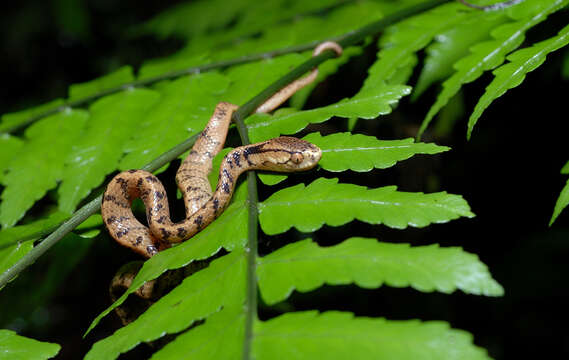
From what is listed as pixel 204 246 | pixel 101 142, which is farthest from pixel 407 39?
pixel 101 142

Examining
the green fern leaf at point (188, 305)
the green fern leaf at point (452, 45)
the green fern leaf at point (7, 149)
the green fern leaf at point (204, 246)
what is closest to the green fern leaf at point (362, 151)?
the green fern leaf at point (204, 246)

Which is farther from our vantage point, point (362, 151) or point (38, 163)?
point (38, 163)

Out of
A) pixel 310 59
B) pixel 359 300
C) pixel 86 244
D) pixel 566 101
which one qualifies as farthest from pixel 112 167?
pixel 566 101

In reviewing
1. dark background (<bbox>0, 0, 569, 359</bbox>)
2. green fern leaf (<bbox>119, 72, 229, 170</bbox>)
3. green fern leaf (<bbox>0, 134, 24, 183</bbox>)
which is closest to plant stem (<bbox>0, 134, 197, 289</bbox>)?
green fern leaf (<bbox>119, 72, 229, 170</bbox>)

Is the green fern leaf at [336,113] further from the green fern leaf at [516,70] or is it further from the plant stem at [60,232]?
the plant stem at [60,232]

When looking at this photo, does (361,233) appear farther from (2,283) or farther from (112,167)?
(2,283)

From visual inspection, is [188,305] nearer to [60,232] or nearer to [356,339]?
[356,339]

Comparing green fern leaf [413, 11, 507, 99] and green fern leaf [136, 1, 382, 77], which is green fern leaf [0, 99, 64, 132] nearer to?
green fern leaf [136, 1, 382, 77]
